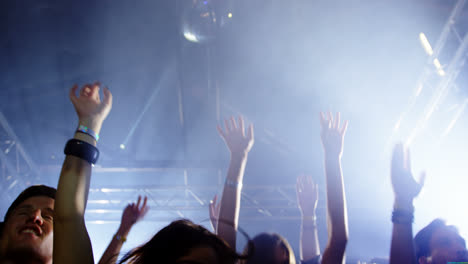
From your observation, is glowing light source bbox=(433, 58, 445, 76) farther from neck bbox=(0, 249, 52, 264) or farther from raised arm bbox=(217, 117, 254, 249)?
neck bbox=(0, 249, 52, 264)

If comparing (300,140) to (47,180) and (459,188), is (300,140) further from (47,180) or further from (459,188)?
(47,180)

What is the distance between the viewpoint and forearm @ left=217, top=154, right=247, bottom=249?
141 centimetres

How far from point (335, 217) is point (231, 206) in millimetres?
463

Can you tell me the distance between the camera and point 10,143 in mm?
5965

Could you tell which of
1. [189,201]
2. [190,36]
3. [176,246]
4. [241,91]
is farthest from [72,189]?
[189,201]

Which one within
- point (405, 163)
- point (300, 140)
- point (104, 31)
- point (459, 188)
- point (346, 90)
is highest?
point (104, 31)

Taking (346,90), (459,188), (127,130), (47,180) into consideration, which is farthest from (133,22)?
(459,188)

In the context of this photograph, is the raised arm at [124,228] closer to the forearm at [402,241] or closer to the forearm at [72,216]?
the forearm at [72,216]

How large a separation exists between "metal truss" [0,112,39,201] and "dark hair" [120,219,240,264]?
5.60 meters

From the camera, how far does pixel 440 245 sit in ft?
6.02

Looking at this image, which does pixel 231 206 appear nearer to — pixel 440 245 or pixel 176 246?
pixel 176 246

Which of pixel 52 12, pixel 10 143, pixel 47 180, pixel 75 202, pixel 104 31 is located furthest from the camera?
pixel 47 180

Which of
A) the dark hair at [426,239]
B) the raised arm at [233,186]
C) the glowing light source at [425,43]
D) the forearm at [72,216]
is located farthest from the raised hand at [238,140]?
the glowing light source at [425,43]

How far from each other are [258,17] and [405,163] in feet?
12.3
